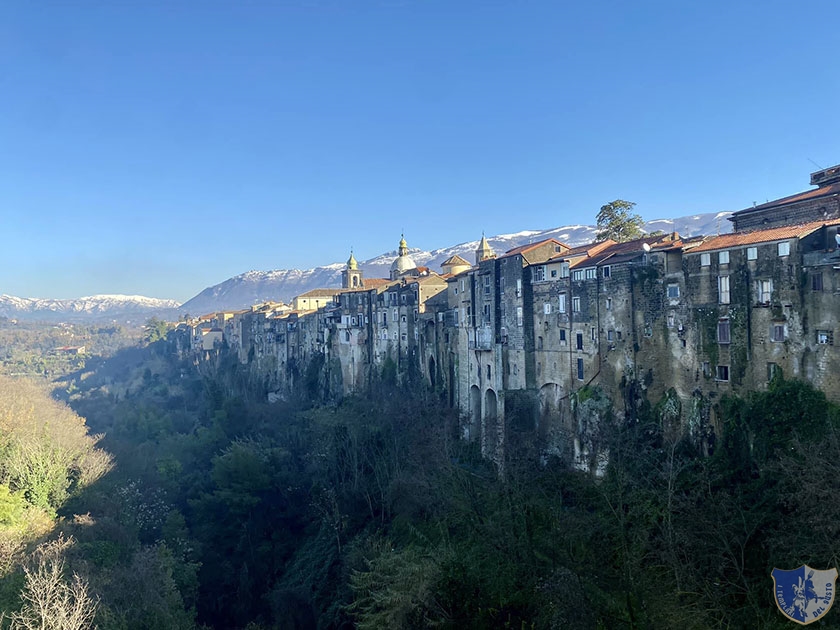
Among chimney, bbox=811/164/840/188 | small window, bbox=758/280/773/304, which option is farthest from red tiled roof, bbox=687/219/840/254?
chimney, bbox=811/164/840/188

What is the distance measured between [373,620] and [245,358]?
73.7 metres

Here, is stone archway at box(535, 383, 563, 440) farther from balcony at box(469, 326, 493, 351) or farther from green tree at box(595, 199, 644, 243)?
green tree at box(595, 199, 644, 243)

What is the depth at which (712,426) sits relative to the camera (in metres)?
28.4

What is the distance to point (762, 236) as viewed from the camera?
27.0m

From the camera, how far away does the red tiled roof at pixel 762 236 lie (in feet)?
83.2

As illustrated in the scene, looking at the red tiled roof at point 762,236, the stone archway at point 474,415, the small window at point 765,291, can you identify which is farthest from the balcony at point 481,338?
the small window at point 765,291

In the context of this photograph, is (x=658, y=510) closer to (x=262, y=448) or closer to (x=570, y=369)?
(x=570, y=369)

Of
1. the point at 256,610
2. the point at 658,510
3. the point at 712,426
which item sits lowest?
the point at 256,610

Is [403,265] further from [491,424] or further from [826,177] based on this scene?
[826,177]

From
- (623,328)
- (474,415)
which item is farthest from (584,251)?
(474,415)

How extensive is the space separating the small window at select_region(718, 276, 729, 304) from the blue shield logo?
39.9ft

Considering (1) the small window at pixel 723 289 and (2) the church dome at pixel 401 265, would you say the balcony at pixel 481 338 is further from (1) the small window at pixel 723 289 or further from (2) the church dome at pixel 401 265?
(2) the church dome at pixel 401 265

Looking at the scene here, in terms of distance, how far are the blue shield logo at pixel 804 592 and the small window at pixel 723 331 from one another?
10799mm

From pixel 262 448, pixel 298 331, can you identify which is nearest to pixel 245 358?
pixel 298 331
